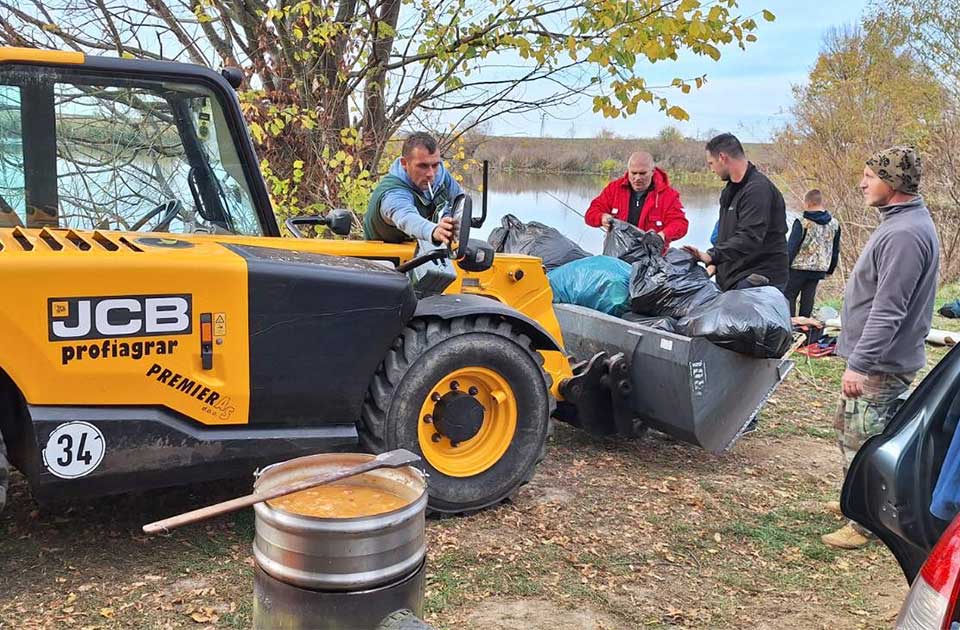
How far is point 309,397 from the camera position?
3.48 m

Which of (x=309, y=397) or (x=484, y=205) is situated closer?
(x=309, y=397)

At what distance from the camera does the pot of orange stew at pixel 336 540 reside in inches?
75.9

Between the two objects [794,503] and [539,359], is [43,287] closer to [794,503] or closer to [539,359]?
[539,359]

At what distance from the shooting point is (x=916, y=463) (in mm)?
2521

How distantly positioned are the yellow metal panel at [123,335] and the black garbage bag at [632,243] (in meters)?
3.17

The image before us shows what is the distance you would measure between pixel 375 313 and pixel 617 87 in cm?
459

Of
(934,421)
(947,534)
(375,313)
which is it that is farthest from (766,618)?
(375,313)

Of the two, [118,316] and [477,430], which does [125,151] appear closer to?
[118,316]

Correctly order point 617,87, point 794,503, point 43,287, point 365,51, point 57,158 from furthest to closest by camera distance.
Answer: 1. point 365,51
2. point 617,87
3. point 794,503
4. point 57,158
5. point 43,287

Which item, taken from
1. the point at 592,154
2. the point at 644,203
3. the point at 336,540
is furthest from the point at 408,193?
the point at 592,154

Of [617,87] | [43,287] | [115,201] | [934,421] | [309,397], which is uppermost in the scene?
[617,87]

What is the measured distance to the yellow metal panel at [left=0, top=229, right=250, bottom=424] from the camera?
9.33 feet

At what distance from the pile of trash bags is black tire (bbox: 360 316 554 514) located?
43.0 inches

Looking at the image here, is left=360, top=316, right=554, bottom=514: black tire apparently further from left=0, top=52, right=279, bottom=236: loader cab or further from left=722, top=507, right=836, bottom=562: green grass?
left=722, top=507, right=836, bottom=562: green grass
